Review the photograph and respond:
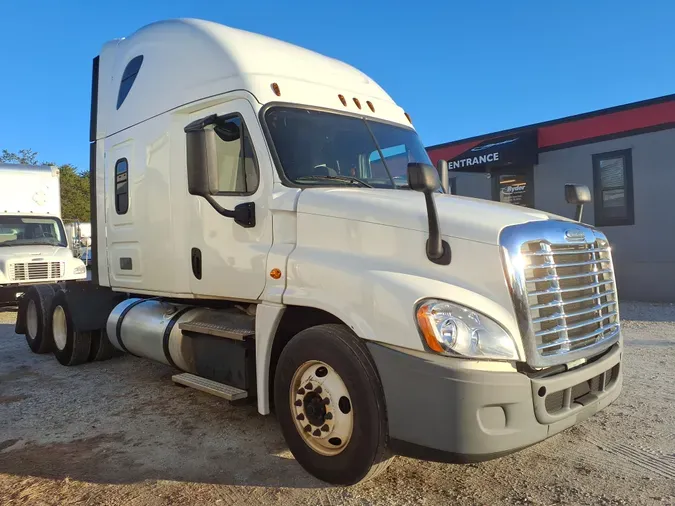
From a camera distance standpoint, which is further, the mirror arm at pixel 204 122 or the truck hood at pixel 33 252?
the truck hood at pixel 33 252

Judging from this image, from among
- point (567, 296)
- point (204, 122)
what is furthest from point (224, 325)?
point (567, 296)

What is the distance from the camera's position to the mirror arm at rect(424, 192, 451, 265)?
312cm

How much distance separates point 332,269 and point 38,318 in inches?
238

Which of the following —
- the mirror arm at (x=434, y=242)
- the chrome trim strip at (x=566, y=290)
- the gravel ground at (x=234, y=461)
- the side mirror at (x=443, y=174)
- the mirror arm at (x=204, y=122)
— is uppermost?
the mirror arm at (x=204, y=122)

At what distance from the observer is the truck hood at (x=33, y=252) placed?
1122 cm

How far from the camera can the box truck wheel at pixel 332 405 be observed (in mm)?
3189

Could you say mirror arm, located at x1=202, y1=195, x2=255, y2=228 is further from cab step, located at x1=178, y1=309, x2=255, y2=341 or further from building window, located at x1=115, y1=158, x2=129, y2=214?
building window, located at x1=115, y1=158, x2=129, y2=214

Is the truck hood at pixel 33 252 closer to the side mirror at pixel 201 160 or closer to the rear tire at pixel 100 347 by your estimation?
the rear tire at pixel 100 347

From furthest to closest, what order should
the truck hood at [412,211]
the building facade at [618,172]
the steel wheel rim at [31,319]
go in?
the building facade at [618,172]
the steel wheel rim at [31,319]
the truck hood at [412,211]

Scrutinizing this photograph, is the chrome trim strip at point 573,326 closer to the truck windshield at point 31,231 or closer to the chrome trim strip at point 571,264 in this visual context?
the chrome trim strip at point 571,264

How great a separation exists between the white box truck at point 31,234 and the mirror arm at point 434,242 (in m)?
10.3

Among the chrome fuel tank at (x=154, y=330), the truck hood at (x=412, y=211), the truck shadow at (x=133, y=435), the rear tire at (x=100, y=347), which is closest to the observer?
the truck hood at (x=412, y=211)

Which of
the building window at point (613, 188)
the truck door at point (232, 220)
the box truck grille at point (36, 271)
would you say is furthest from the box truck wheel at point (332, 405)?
the building window at point (613, 188)

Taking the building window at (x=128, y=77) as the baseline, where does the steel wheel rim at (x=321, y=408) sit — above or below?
below
